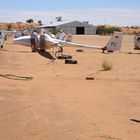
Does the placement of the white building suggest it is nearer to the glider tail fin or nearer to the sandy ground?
the glider tail fin

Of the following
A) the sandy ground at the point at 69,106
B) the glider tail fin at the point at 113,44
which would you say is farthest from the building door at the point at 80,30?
the sandy ground at the point at 69,106

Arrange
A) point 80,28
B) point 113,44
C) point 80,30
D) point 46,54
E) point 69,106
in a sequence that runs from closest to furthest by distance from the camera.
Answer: point 69,106, point 46,54, point 113,44, point 80,28, point 80,30

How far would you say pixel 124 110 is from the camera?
463 inches

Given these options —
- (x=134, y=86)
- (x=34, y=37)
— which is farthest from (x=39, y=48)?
(x=134, y=86)

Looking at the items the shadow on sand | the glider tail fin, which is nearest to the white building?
the glider tail fin

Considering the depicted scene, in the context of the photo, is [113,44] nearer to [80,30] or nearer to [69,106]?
[69,106]

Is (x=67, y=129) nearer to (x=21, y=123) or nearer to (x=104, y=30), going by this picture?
(x=21, y=123)

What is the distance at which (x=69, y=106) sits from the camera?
12062 mm

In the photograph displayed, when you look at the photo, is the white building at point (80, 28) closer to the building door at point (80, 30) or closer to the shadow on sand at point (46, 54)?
the building door at point (80, 30)

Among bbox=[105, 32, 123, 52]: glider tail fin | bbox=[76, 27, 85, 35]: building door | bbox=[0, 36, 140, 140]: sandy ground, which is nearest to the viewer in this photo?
bbox=[0, 36, 140, 140]: sandy ground

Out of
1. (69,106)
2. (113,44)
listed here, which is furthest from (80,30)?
(69,106)

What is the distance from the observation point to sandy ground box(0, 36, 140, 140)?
9.27 metres

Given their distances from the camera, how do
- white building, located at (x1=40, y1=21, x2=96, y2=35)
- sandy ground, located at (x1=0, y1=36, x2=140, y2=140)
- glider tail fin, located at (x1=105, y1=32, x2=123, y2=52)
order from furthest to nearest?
1. white building, located at (x1=40, y1=21, x2=96, y2=35)
2. glider tail fin, located at (x1=105, y1=32, x2=123, y2=52)
3. sandy ground, located at (x1=0, y1=36, x2=140, y2=140)

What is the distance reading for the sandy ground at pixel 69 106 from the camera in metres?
9.27
